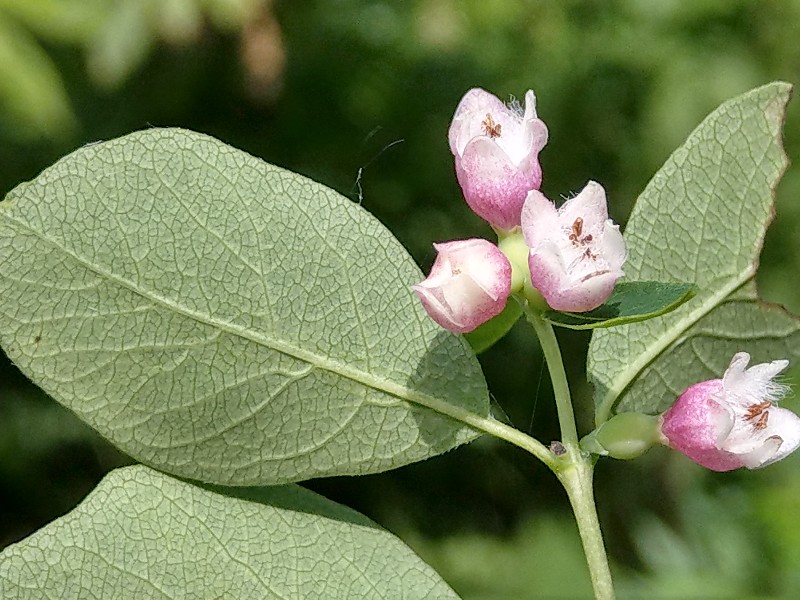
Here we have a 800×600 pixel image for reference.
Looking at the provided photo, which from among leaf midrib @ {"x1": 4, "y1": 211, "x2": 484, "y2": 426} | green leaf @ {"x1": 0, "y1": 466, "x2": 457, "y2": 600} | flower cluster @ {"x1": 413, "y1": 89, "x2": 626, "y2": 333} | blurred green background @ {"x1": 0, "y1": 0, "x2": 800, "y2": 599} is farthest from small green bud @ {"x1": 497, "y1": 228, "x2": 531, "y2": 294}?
blurred green background @ {"x1": 0, "y1": 0, "x2": 800, "y2": 599}

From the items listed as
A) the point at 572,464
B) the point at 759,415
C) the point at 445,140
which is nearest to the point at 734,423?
the point at 759,415

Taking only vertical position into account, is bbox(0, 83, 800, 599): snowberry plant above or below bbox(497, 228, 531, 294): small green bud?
below

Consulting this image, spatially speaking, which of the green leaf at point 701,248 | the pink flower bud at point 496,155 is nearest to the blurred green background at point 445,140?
the green leaf at point 701,248

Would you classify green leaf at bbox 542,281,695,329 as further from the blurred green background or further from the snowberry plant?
the blurred green background

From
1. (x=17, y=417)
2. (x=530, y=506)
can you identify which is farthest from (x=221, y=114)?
(x=530, y=506)

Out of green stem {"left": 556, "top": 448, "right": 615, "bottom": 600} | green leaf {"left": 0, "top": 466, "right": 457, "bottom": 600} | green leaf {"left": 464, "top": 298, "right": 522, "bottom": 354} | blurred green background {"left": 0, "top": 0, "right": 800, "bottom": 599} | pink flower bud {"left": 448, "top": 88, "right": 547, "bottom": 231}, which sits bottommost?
green leaf {"left": 0, "top": 466, "right": 457, "bottom": 600}

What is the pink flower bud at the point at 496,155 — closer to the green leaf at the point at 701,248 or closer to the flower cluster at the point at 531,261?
the flower cluster at the point at 531,261
